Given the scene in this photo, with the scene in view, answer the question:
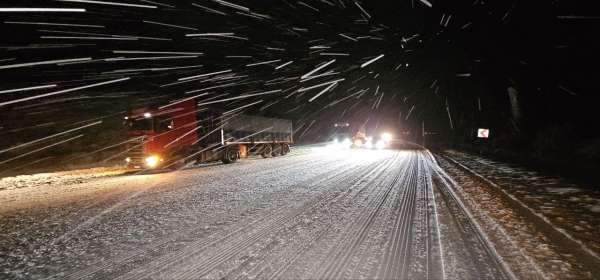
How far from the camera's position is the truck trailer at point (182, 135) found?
1526 centimetres

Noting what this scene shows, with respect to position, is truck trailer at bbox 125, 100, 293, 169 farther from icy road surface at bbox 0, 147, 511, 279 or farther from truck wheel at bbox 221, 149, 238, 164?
icy road surface at bbox 0, 147, 511, 279

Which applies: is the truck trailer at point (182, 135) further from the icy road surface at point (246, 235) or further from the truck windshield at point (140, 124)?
the icy road surface at point (246, 235)

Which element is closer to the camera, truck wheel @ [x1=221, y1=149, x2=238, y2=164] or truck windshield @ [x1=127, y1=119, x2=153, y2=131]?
truck windshield @ [x1=127, y1=119, x2=153, y2=131]

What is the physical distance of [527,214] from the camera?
6363 millimetres

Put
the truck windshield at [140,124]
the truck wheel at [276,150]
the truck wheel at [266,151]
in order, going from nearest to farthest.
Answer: the truck windshield at [140,124] < the truck wheel at [266,151] < the truck wheel at [276,150]

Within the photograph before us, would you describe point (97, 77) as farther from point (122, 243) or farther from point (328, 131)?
point (328, 131)

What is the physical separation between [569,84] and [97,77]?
135 feet

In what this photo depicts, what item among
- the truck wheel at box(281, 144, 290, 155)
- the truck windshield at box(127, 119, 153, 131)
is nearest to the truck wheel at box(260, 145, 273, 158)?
the truck wheel at box(281, 144, 290, 155)

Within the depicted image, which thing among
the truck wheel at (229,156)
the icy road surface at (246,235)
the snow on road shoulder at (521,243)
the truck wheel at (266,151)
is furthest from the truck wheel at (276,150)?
the snow on road shoulder at (521,243)

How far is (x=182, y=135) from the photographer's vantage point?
630 inches

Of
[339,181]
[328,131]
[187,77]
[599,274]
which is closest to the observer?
[599,274]

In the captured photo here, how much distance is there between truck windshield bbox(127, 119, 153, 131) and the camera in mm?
15483

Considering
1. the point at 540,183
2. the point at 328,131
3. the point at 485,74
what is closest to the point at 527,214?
the point at 540,183

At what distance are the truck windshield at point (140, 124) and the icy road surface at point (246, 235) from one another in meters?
6.40
